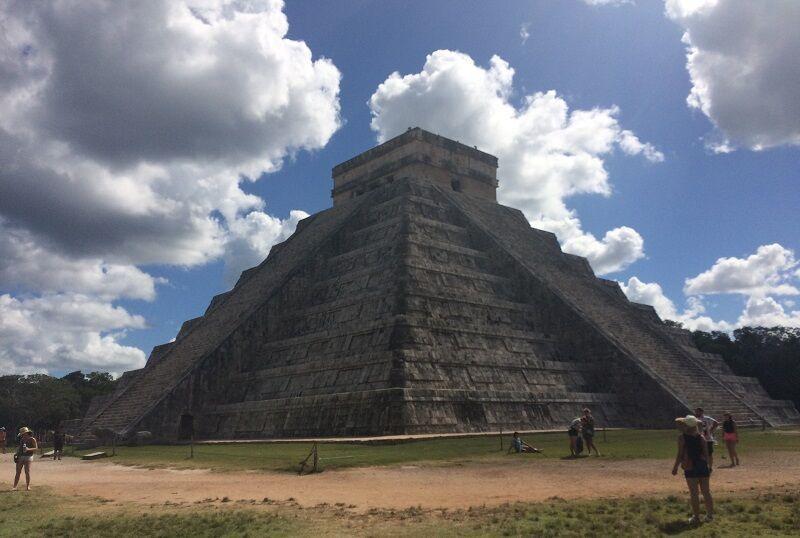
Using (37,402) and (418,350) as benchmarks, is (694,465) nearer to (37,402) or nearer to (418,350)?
(418,350)

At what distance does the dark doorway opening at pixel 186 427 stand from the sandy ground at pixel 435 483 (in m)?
8.93

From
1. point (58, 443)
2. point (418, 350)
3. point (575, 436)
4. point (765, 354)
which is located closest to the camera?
point (575, 436)

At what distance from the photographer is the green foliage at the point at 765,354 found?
37.9 metres

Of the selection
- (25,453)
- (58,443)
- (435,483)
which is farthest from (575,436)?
(58,443)

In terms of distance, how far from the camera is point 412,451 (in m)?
14.8

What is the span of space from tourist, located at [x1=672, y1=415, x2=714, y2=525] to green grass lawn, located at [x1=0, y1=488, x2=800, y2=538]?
0.62ft

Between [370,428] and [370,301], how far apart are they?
618 centimetres

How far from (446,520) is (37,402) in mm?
58459

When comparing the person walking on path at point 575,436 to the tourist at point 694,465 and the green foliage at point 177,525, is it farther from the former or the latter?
the green foliage at point 177,525

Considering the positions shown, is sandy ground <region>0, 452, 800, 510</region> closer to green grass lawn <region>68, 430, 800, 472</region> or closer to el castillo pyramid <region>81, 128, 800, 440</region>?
green grass lawn <region>68, 430, 800, 472</region>

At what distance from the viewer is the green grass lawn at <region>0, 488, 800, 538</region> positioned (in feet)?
22.3

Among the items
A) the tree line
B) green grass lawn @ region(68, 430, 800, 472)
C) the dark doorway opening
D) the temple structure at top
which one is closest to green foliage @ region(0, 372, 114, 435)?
the tree line

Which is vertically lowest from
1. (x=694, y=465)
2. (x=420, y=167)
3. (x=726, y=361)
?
(x=694, y=465)

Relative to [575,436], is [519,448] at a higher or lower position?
lower
